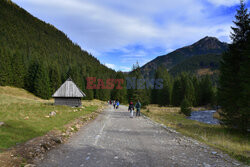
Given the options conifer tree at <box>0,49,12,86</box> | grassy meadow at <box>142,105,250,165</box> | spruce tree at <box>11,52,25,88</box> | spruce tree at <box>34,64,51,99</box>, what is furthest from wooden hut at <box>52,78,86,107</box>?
spruce tree at <box>11,52,25,88</box>

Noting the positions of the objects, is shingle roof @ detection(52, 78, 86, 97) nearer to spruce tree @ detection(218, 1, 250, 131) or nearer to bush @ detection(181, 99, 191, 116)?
bush @ detection(181, 99, 191, 116)

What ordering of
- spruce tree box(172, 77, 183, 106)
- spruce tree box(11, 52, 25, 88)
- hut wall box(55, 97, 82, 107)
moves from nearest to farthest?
hut wall box(55, 97, 82, 107) → spruce tree box(11, 52, 25, 88) → spruce tree box(172, 77, 183, 106)

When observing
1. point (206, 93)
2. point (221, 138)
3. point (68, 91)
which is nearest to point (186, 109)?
point (221, 138)

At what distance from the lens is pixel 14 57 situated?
62062mm

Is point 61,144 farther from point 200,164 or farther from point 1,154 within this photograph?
point 200,164

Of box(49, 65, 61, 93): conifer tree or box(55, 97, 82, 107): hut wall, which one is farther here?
box(49, 65, 61, 93): conifer tree

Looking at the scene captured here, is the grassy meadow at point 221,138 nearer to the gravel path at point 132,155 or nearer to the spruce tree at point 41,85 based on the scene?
the gravel path at point 132,155

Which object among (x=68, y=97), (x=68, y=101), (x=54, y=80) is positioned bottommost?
(x=68, y=101)

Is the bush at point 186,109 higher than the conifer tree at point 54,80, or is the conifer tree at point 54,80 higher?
the conifer tree at point 54,80

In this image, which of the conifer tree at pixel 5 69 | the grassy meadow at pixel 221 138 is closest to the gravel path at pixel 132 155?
the grassy meadow at pixel 221 138

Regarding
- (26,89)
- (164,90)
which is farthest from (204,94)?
(26,89)

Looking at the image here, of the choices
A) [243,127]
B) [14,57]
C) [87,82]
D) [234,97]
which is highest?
[14,57]

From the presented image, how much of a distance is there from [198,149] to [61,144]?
6.68m

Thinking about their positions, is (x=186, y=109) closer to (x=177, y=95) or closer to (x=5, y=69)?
(x=177, y=95)
